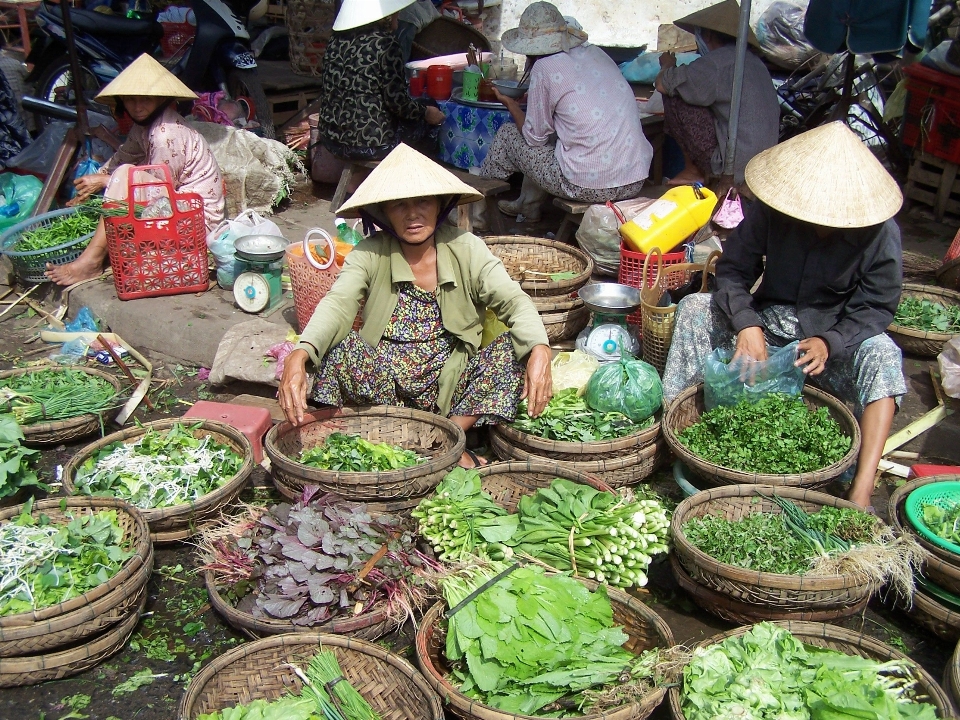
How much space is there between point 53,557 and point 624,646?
189cm

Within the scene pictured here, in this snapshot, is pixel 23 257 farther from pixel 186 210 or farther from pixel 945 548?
pixel 945 548

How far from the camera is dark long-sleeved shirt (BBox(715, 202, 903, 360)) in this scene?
3.30m

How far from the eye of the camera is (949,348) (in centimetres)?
399

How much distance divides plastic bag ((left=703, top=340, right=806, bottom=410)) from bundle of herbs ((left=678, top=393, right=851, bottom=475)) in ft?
0.12

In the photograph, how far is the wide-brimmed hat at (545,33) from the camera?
5.12 m

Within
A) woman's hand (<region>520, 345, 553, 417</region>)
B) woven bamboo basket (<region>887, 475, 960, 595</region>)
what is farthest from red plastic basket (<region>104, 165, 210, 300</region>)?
woven bamboo basket (<region>887, 475, 960, 595</region>)

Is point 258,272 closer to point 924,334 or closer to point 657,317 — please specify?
point 657,317

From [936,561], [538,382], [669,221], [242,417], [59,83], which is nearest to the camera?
[936,561]

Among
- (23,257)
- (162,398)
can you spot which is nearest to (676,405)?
(162,398)

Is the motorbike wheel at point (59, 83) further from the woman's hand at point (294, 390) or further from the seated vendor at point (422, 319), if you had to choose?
the woman's hand at point (294, 390)

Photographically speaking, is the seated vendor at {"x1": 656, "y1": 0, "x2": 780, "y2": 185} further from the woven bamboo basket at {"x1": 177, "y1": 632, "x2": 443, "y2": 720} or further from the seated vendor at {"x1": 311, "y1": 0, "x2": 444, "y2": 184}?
the woven bamboo basket at {"x1": 177, "y1": 632, "x2": 443, "y2": 720}

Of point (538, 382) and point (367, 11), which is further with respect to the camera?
point (367, 11)

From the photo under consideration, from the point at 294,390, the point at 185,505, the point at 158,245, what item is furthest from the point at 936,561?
the point at 158,245

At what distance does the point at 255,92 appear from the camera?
23.7 feet
